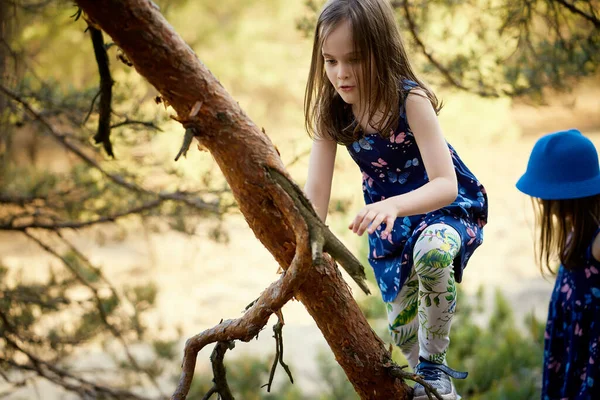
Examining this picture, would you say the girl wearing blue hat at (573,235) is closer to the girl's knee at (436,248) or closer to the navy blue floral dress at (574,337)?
the navy blue floral dress at (574,337)

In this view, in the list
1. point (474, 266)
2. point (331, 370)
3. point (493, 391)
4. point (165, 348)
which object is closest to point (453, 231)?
point (493, 391)

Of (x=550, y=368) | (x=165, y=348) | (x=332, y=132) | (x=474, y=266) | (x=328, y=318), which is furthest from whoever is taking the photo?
(x=474, y=266)

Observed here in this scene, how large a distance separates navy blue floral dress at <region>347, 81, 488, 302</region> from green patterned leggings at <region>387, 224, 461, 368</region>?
0.04 m

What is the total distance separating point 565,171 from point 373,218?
0.82 metres

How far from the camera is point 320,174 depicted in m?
1.21

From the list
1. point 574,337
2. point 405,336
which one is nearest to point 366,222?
point 405,336

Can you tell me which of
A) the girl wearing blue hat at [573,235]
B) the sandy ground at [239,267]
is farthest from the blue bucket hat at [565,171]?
the sandy ground at [239,267]

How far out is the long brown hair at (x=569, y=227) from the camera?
160cm

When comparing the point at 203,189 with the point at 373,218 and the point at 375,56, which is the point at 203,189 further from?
the point at 373,218

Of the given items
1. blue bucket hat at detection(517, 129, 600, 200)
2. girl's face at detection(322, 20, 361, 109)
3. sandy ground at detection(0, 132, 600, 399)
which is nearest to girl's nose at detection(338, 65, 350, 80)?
girl's face at detection(322, 20, 361, 109)

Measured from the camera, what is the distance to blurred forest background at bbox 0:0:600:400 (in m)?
2.39

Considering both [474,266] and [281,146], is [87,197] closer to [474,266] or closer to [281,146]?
[281,146]

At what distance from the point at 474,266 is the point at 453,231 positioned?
637 cm

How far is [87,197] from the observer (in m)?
2.88
